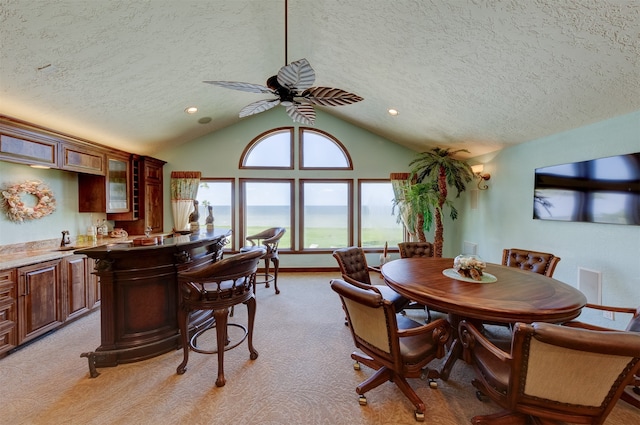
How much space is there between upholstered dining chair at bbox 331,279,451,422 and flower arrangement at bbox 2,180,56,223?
391 cm

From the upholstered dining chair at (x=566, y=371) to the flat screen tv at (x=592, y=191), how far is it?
1975 mm

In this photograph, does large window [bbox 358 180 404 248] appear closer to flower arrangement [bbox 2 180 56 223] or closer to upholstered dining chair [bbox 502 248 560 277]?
upholstered dining chair [bbox 502 248 560 277]

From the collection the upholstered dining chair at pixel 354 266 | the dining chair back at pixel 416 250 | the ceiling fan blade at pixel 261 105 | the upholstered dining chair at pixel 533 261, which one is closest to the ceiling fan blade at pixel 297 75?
the ceiling fan blade at pixel 261 105

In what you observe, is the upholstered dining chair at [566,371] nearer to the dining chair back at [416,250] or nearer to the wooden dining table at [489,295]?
the wooden dining table at [489,295]

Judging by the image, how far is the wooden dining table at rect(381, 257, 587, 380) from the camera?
5.66 ft

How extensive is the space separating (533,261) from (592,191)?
3.06 ft

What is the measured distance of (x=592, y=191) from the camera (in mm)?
2775

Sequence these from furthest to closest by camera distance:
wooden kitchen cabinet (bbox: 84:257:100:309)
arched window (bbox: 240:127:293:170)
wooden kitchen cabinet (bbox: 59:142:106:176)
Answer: arched window (bbox: 240:127:293:170), wooden kitchen cabinet (bbox: 84:257:100:309), wooden kitchen cabinet (bbox: 59:142:106:176)

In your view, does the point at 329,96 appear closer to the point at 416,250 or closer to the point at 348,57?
the point at 348,57

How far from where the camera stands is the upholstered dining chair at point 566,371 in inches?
47.2

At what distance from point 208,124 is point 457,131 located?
4.42m

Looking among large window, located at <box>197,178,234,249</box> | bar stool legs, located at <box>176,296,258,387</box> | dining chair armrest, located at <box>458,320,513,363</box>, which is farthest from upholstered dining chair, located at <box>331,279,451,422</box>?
large window, located at <box>197,178,234,249</box>

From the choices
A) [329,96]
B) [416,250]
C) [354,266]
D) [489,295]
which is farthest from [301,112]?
[416,250]

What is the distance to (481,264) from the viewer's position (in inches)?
94.0
